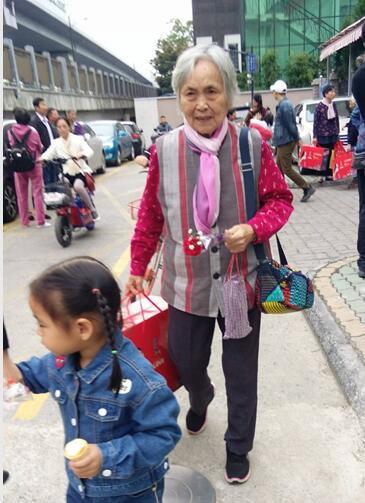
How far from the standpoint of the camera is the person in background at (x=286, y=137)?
27.1ft

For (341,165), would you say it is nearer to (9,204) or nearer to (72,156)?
(72,156)

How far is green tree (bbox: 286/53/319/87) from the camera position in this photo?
109 feet

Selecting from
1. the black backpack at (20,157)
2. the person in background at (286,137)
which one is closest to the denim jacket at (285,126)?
the person in background at (286,137)

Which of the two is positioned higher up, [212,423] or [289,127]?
[289,127]

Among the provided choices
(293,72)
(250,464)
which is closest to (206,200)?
(250,464)

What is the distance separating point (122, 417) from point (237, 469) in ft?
3.67

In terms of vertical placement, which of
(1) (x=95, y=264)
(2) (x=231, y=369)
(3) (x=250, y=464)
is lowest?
(3) (x=250, y=464)

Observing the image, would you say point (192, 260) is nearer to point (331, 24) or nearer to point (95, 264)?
point (95, 264)

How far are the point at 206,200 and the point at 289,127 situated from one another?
6686 mm

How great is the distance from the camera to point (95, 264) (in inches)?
59.3

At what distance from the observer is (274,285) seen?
2.10 meters

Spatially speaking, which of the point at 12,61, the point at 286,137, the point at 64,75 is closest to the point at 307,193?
the point at 286,137

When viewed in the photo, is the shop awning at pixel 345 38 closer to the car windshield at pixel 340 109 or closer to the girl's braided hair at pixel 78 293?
the car windshield at pixel 340 109

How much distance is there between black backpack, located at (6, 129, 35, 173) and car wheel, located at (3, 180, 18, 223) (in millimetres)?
870
